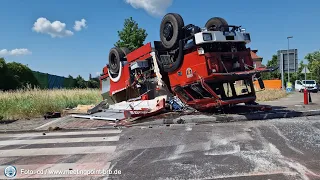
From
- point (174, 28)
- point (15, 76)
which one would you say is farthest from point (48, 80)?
point (174, 28)

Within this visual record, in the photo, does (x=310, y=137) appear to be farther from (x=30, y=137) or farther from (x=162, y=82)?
(x=30, y=137)

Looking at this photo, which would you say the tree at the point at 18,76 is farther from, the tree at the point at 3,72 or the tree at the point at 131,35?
the tree at the point at 131,35

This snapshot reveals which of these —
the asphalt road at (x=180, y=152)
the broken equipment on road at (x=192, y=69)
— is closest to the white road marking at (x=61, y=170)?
the asphalt road at (x=180, y=152)

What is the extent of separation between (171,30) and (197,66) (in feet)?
5.48

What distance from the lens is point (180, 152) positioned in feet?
20.7

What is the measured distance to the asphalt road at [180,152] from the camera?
5.02m

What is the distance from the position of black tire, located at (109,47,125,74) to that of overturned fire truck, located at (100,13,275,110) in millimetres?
994

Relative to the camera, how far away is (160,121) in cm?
1020

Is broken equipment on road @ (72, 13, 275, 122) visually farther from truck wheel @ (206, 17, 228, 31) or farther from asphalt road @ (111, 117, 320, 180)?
asphalt road @ (111, 117, 320, 180)

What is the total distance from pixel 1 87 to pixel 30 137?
2201 cm

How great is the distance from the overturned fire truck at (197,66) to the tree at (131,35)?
61.8 feet

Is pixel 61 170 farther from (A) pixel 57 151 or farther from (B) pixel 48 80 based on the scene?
(B) pixel 48 80

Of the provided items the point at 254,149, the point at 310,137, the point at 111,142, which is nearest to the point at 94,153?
the point at 111,142

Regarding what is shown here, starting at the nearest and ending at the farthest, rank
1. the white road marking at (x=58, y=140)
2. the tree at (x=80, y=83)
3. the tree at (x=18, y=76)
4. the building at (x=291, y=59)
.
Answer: the white road marking at (x=58, y=140) → the tree at (x=18, y=76) → the building at (x=291, y=59) → the tree at (x=80, y=83)
